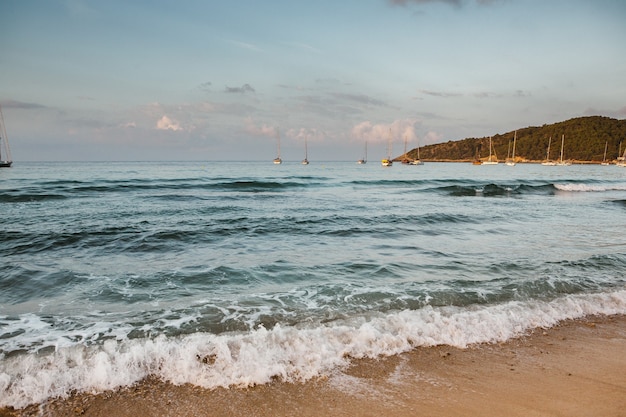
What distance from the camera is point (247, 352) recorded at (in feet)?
13.9

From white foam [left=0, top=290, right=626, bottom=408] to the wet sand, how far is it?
177mm

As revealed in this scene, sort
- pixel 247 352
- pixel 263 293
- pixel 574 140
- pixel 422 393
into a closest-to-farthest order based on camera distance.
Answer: pixel 422 393 → pixel 247 352 → pixel 263 293 → pixel 574 140

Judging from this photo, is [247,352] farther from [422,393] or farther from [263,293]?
[263,293]

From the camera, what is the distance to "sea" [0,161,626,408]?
162 inches

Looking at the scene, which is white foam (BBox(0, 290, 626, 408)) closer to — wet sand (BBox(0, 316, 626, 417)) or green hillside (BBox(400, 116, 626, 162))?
wet sand (BBox(0, 316, 626, 417))

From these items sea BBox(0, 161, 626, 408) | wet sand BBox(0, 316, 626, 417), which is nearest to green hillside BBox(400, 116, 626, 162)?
sea BBox(0, 161, 626, 408)

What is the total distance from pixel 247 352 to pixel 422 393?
1.94 metres

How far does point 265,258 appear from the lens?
941 cm

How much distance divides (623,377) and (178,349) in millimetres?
4875

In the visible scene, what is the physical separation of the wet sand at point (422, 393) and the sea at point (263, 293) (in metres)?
0.21

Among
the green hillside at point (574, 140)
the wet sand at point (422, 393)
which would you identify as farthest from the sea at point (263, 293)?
the green hillside at point (574, 140)

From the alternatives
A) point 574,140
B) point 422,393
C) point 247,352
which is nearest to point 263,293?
point 247,352

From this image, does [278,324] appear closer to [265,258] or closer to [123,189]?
[265,258]

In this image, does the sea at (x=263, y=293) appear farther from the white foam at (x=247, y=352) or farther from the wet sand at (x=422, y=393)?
the wet sand at (x=422, y=393)
